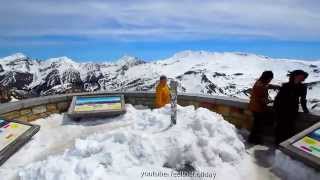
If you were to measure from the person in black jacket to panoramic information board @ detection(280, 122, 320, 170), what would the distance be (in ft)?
2.28

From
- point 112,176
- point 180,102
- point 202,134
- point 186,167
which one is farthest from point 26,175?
point 180,102

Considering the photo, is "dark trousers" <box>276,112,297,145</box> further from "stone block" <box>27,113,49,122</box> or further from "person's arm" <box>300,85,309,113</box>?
"stone block" <box>27,113,49,122</box>

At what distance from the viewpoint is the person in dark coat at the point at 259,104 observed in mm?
7945

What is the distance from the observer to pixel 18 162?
7312 mm

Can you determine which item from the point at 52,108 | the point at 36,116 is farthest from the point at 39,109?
the point at 52,108

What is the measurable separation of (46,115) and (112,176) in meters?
5.19

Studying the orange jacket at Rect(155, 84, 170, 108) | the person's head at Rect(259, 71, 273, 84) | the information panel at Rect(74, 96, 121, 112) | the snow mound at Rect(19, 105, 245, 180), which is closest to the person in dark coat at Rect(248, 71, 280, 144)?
the person's head at Rect(259, 71, 273, 84)

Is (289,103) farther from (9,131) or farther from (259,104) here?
(9,131)

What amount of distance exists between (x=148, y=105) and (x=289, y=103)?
4665mm

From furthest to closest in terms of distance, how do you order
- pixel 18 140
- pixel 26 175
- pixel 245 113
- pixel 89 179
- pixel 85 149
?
pixel 245 113 < pixel 18 140 < pixel 85 149 < pixel 26 175 < pixel 89 179

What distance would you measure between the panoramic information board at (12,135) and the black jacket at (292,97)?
527 cm

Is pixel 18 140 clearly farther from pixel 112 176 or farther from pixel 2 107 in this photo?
pixel 112 176

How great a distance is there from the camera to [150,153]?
6441mm

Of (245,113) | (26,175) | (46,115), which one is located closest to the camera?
(26,175)
